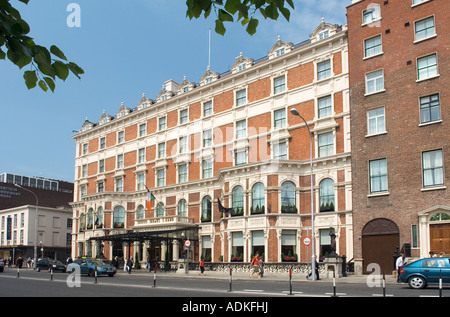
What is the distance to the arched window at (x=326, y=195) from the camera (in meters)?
40.2

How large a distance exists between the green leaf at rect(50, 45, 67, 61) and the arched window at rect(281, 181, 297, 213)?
37.2m

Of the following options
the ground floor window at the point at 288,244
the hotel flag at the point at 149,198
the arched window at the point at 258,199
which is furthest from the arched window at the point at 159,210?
the ground floor window at the point at 288,244

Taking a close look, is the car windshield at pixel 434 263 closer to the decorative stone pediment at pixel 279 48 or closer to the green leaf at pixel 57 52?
the green leaf at pixel 57 52

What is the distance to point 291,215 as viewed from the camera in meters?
41.0

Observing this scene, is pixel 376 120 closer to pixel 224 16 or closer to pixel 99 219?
pixel 224 16

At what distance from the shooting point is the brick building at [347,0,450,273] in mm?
33312

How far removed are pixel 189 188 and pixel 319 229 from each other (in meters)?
16.8

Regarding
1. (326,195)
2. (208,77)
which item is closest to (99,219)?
(208,77)

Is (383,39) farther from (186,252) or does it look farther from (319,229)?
(186,252)

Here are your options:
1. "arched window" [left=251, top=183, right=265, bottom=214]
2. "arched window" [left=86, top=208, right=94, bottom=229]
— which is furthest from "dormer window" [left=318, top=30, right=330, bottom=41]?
"arched window" [left=86, top=208, right=94, bottom=229]

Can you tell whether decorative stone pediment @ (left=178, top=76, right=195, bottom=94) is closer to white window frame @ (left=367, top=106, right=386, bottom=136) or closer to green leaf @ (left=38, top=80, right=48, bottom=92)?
white window frame @ (left=367, top=106, right=386, bottom=136)

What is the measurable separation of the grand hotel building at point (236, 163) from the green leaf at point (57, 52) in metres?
35.7

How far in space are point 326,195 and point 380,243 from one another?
6547 mm
